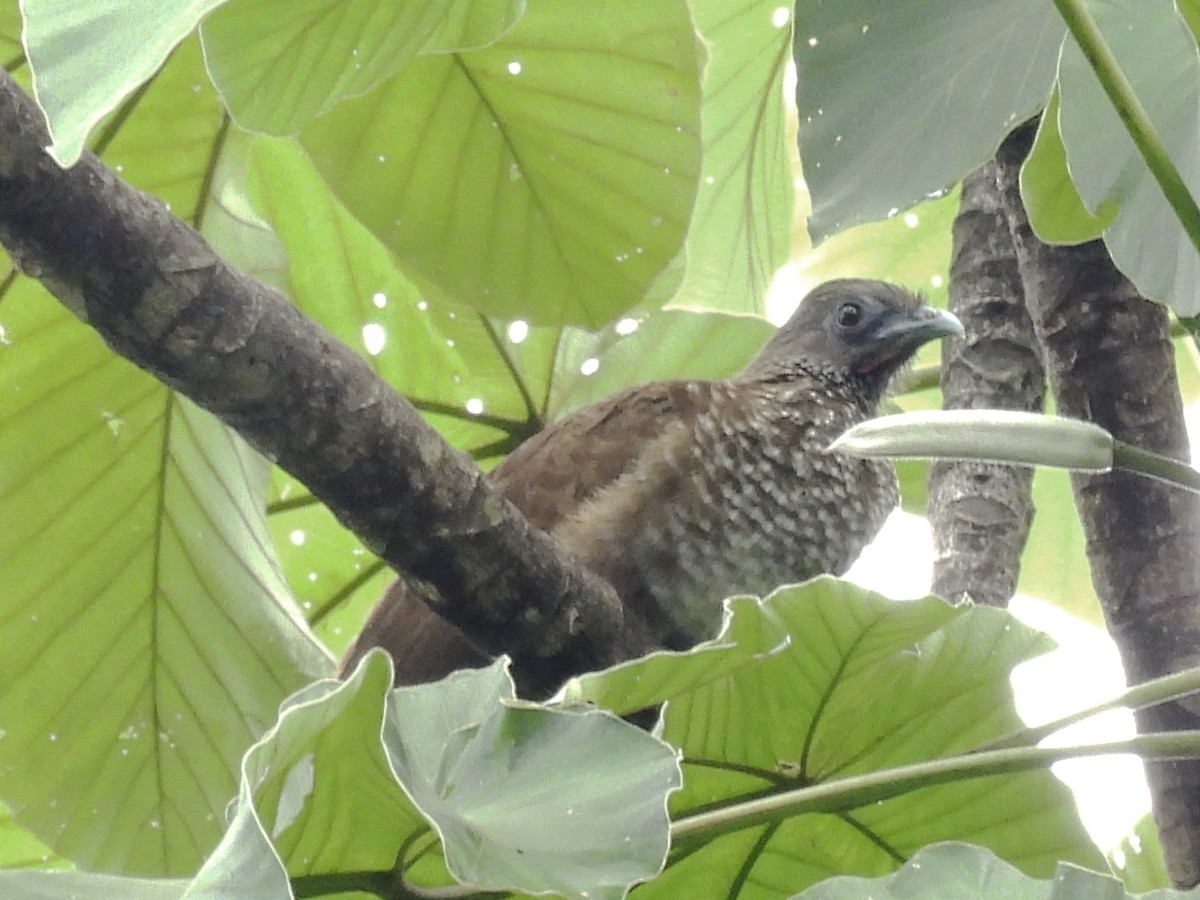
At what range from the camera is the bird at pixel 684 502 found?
2.04 metres

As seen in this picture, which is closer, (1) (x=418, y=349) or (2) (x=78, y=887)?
(2) (x=78, y=887)

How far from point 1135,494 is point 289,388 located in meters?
0.77

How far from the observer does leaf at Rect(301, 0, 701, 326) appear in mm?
1882

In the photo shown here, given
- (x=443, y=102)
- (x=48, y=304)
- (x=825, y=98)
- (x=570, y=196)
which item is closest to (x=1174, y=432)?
(x=825, y=98)

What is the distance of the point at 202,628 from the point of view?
1880 mm

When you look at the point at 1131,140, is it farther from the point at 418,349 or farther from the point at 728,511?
the point at 418,349

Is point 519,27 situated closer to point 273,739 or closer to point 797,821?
point 797,821

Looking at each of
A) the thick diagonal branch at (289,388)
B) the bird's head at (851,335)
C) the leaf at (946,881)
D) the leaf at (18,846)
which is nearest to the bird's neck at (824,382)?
the bird's head at (851,335)

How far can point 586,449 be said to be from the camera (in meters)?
2.13

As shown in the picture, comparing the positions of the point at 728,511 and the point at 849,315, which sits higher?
the point at 849,315

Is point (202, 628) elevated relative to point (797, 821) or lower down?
elevated

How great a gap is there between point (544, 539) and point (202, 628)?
60 cm

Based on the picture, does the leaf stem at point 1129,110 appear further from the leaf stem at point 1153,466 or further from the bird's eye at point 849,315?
the bird's eye at point 849,315

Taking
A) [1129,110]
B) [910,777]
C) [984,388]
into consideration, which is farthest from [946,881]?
[984,388]
